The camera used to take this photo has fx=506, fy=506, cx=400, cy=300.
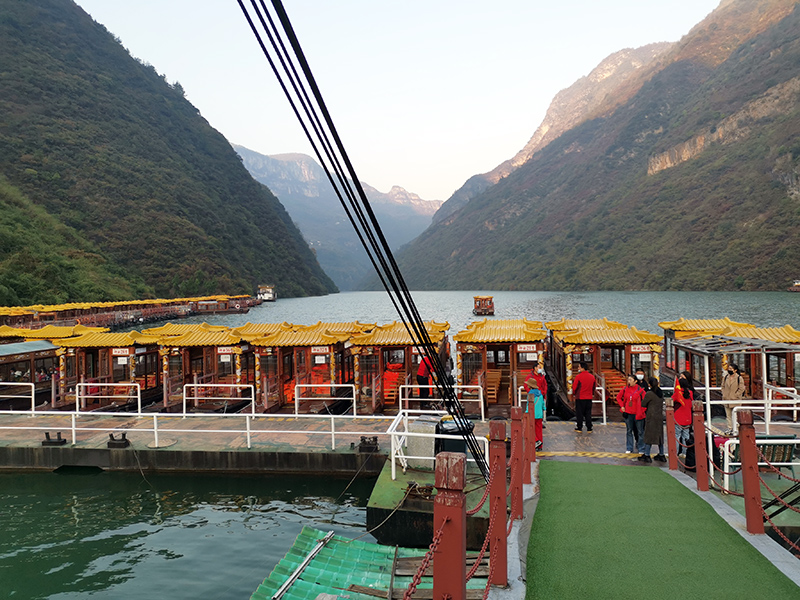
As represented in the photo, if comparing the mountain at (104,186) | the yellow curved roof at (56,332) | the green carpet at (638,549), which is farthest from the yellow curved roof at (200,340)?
the mountain at (104,186)

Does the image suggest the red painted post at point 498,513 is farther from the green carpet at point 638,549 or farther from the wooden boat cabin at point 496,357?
the wooden boat cabin at point 496,357

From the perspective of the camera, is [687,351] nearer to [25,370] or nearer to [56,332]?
[25,370]

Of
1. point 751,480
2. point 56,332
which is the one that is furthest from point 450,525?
point 56,332

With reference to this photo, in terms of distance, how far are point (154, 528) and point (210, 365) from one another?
9.38m

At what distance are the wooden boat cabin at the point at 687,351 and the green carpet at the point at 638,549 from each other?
11.8 meters

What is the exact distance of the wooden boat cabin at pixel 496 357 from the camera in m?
17.1

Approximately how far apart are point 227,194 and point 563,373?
6016 inches

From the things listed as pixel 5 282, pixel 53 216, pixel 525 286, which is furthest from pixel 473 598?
pixel 525 286

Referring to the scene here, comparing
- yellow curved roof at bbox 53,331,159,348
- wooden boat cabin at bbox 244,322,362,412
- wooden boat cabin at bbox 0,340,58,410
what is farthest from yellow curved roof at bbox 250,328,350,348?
wooden boat cabin at bbox 0,340,58,410

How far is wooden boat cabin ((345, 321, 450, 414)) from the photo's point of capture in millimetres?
17562

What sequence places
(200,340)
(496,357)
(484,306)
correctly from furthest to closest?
1. (484,306)
2. (496,357)
3. (200,340)

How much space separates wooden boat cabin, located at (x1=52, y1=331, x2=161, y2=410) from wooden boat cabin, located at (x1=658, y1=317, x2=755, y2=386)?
1987 cm

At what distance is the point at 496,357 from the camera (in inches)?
767

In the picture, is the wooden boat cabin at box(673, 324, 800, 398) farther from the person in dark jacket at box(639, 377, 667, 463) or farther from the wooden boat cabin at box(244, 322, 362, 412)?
the wooden boat cabin at box(244, 322, 362, 412)
